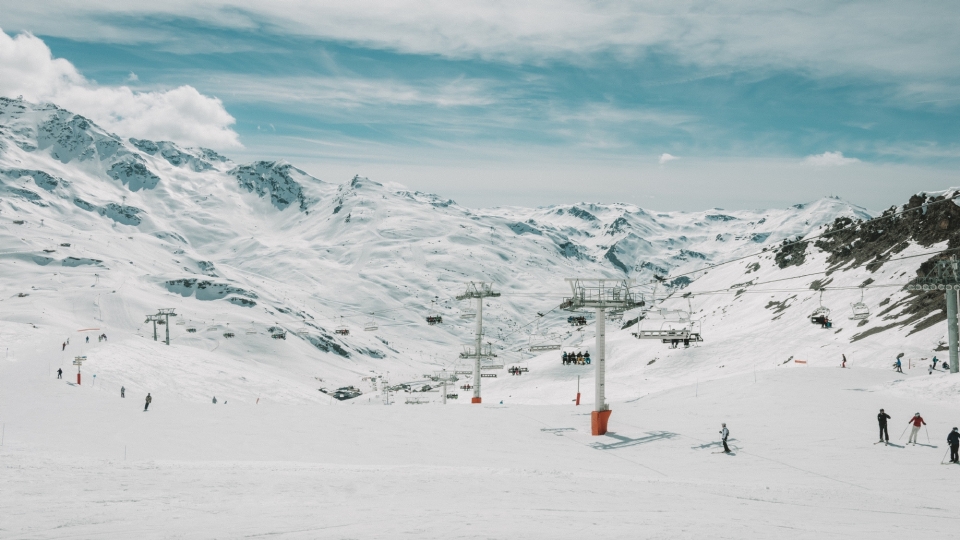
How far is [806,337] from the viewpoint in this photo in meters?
68.1

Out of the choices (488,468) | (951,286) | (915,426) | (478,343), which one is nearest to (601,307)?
(488,468)

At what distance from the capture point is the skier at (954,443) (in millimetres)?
24844

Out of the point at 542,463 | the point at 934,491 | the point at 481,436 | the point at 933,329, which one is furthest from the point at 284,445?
the point at 933,329

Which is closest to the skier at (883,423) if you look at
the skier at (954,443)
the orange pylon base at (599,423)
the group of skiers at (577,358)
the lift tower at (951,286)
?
the skier at (954,443)

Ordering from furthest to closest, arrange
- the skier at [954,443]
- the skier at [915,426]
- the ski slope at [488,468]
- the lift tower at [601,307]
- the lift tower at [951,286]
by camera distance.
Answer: the lift tower at [951,286] < the lift tower at [601,307] < the skier at [915,426] < the skier at [954,443] < the ski slope at [488,468]

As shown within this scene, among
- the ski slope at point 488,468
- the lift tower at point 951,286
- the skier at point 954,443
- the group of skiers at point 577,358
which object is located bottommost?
the ski slope at point 488,468

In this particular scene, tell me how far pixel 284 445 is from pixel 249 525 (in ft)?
46.5

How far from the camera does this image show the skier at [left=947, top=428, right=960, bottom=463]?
24844mm

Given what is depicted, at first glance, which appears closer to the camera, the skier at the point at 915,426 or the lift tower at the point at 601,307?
the skier at the point at 915,426

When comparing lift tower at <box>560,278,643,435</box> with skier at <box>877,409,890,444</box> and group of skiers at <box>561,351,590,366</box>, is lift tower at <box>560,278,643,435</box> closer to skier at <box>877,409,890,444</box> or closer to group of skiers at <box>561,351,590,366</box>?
skier at <box>877,409,890,444</box>

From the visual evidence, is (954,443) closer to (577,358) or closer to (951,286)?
(951,286)

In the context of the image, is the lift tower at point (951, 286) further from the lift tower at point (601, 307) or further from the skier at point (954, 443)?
the lift tower at point (601, 307)

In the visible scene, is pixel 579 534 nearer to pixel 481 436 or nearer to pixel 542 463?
pixel 542 463

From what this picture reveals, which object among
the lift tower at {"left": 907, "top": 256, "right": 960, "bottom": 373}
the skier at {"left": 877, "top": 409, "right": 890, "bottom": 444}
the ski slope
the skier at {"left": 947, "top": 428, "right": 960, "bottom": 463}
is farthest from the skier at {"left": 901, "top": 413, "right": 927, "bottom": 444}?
the lift tower at {"left": 907, "top": 256, "right": 960, "bottom": 373}
